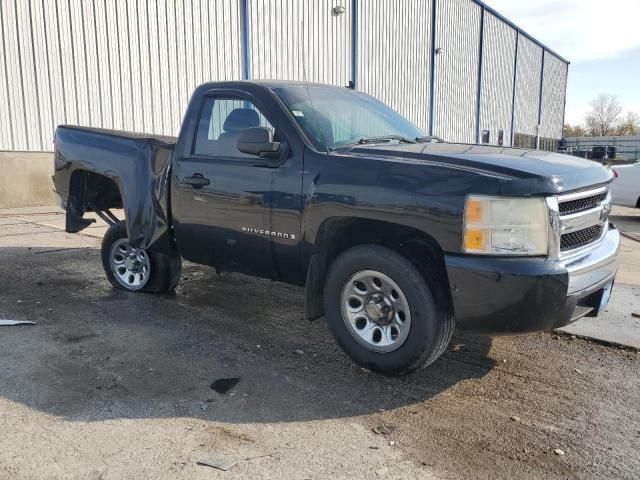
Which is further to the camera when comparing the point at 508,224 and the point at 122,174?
the point at 122,174

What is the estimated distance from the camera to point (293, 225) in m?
3.87

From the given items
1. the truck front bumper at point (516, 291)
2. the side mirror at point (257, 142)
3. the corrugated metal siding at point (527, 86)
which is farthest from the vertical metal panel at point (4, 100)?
the corrugated metal siding at point (527, 86)

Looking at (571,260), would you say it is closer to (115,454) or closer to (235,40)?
(115,454)

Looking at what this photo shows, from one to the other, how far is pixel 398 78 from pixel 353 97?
1858 centimetres

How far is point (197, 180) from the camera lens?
14.6 ft

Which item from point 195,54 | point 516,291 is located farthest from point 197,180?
point 195,54

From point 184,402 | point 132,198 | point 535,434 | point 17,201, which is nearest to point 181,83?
point 17,201

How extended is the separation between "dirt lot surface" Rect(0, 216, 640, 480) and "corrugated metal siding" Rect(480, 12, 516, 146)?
27.8m

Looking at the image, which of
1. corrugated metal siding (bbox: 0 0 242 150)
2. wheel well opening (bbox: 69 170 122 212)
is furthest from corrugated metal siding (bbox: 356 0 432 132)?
wheel well opening (bbox: 69 170 122 212)

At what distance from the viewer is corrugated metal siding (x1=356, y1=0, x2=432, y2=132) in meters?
20.2

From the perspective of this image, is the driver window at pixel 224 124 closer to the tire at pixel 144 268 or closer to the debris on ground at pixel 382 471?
the tire at pixel 144 268

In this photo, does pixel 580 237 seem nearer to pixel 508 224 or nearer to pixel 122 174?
pixel 508 224

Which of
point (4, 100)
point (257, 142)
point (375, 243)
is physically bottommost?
point (375, 243)

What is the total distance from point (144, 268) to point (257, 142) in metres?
2.31
